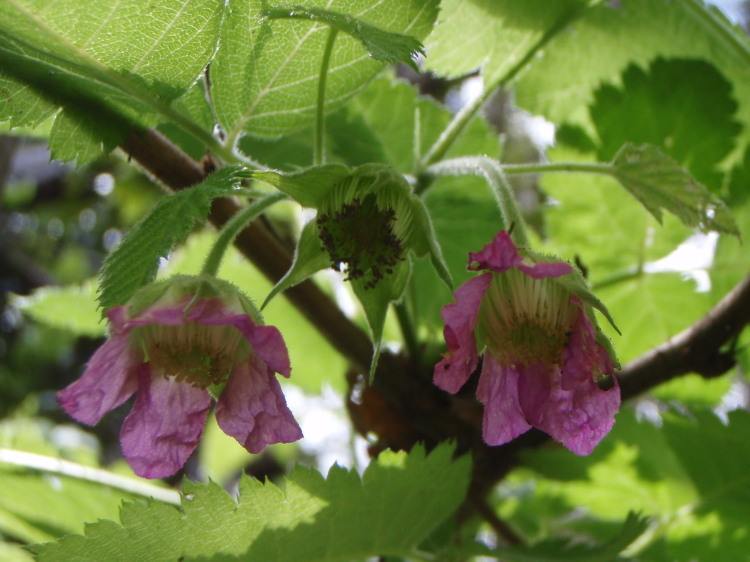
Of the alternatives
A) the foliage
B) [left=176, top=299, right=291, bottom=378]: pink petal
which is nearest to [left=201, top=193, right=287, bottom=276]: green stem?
the foliage

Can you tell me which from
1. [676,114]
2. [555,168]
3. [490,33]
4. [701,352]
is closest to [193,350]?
[555,168]

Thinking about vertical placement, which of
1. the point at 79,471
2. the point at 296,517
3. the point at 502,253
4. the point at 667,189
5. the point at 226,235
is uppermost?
the point at 667,189

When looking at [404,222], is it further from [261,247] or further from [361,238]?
[261,247]

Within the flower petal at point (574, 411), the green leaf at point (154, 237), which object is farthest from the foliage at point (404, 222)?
the flower petal at point (574, 411)

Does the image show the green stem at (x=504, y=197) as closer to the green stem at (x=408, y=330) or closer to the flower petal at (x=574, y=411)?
the flower petal at (x=574, y=411)

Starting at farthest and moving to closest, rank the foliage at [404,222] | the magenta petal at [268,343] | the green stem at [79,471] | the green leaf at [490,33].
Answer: the green stem at [79,471] → the green leaf at [490,33] → the foliage at [404,222] → the magenta petal at [268,343]

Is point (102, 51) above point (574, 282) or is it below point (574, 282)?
below

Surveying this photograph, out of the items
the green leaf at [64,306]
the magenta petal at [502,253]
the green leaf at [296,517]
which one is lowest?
the green leaf at [64,306]
